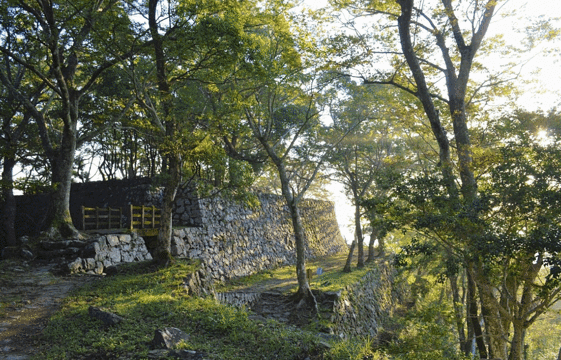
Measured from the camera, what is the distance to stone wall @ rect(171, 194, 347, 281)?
48.5 feet

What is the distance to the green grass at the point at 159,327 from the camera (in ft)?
19.1

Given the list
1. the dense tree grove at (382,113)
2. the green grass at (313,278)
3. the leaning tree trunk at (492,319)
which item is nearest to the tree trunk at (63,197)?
the dense tree grove at (382,113)

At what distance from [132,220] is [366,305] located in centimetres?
973

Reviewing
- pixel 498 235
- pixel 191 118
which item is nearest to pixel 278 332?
pixel 498 235

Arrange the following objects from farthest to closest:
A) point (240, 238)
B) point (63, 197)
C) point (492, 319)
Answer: point (240, 238) → point (63, 197) → point (492, 319)

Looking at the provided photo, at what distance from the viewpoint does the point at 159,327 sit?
22.1 feet

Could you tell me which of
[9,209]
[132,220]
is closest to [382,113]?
[132,220]

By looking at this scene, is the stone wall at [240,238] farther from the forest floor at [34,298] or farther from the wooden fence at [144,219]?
the forest floor at [34,298]

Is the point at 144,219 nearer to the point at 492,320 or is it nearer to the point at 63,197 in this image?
the point at 63,197

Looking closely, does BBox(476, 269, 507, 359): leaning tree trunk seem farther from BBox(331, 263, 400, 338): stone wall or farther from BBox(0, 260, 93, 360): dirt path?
BBox(0, 260, 93, 360): dirt path

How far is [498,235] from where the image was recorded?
652 centimetres

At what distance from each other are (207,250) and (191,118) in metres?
5.54

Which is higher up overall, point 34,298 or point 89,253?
point 89,253

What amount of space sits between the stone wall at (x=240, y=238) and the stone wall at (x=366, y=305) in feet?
15.4
